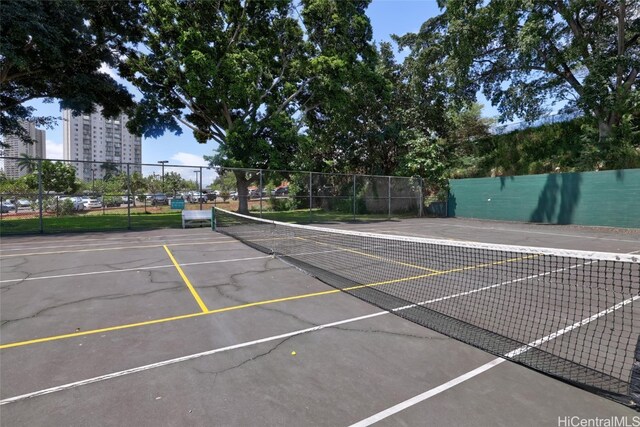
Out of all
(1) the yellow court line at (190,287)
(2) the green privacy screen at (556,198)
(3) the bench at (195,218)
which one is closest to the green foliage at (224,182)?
(3) the bench at (195,218)

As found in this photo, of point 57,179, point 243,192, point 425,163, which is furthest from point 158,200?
point 57,179

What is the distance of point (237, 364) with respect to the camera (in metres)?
3.63

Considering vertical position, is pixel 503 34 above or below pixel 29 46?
above

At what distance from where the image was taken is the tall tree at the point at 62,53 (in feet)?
50.2

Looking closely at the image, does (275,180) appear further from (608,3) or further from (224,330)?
(608,3)

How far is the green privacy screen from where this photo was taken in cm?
1834

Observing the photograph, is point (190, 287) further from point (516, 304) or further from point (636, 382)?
point (636, 382)

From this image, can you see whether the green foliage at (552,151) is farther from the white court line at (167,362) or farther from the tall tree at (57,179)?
the tall tree at (57,179)

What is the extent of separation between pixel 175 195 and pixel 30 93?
12225mm

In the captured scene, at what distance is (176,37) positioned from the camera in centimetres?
2186

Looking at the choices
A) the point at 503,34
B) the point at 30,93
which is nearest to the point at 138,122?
the point at 30,93

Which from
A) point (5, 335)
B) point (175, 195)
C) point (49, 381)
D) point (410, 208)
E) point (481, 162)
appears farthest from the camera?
point (481, 162)

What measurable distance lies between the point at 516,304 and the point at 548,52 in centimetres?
2509

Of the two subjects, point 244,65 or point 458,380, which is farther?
point 244,65
